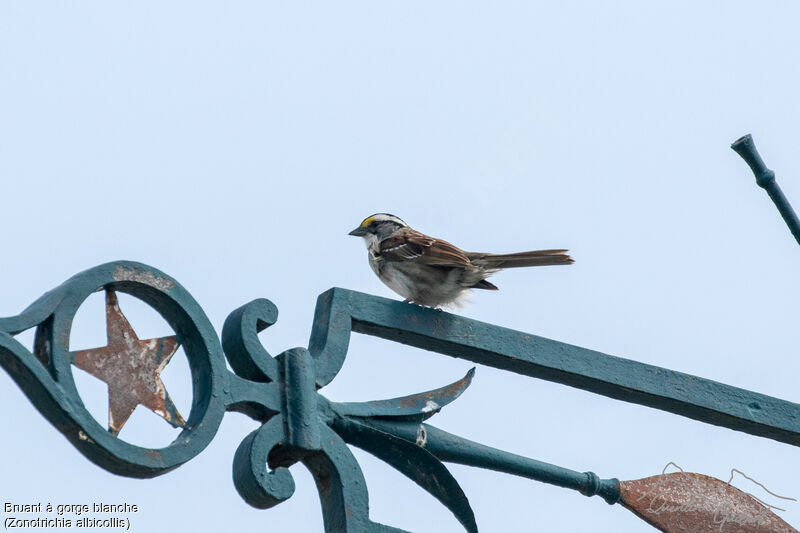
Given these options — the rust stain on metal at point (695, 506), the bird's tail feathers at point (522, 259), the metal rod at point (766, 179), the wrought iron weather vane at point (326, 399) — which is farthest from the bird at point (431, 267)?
the metal rod at point (766, 179)

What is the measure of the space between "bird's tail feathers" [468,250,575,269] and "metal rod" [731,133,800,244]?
2020mm

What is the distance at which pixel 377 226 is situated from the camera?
7117 mm

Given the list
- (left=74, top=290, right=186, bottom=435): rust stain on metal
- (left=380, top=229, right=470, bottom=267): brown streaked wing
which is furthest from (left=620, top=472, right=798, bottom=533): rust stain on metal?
(left=380, top=229, right=470, bottom=267): brown streaked wing

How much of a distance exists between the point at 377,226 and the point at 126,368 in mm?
4498

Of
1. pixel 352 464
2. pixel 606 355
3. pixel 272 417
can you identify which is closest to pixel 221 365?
pixel 272 417

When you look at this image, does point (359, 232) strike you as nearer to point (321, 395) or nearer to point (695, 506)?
point (695, 506)

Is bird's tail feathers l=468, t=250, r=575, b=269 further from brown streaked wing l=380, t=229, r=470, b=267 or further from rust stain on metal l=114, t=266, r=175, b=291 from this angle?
rust stain on metal l=114, t=266, r=175, b=291

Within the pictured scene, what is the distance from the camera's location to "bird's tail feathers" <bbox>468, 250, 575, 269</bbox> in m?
5.35

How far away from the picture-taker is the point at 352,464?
296 cm

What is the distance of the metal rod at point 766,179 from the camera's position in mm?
3225

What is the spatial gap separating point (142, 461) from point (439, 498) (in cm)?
86

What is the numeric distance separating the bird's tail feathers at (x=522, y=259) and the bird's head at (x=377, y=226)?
1117 mm

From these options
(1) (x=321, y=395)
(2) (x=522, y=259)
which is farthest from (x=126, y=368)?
(2) (x=522, y=259)

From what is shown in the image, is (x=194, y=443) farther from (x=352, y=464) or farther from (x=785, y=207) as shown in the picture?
(x=785, y=207)
